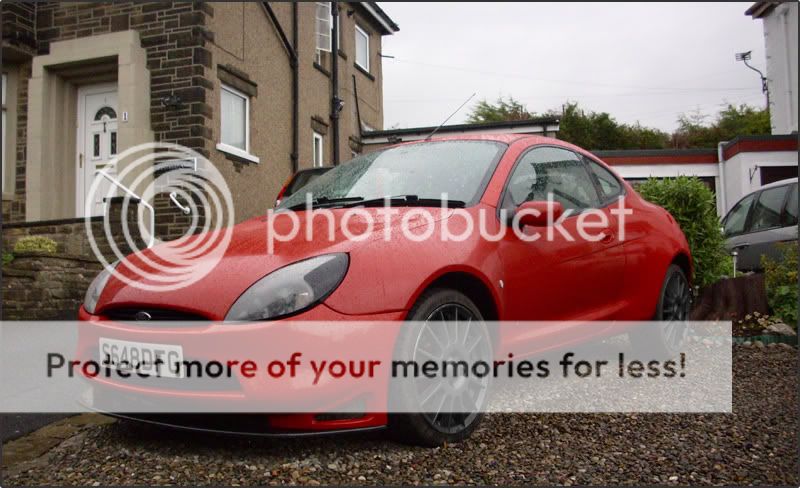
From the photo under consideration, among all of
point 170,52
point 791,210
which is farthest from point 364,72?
point 791,210

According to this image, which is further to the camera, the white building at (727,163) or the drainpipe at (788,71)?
the drainpipe at (788,71)

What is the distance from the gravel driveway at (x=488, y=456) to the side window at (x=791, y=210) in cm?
568

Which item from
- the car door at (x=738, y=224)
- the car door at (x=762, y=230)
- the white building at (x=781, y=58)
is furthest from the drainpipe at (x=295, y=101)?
the white building at (x=781, y=58)

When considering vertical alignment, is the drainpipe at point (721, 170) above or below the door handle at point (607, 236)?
above

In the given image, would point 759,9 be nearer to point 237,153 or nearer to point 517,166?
point 237,153

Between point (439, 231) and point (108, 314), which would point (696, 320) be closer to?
point (439, 231)

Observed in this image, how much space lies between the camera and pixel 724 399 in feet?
12.2

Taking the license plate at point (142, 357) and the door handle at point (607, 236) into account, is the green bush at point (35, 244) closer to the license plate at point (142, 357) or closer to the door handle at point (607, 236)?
the license plate at point (142, 357)

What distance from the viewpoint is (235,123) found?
11000mm

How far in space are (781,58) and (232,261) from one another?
24744mm

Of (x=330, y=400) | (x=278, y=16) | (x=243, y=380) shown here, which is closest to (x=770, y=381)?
(x=330, y=400)

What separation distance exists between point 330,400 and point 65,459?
1.36 metres

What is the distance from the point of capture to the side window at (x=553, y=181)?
3.67m

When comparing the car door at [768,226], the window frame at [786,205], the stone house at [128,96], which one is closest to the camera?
the car door at [768,226]
